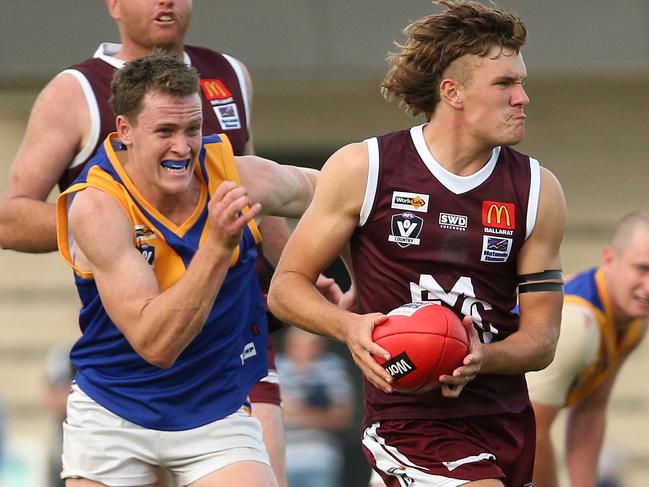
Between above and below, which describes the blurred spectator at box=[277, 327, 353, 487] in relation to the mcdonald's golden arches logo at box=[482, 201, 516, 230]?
below

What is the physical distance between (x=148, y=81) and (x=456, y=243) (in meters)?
1.26

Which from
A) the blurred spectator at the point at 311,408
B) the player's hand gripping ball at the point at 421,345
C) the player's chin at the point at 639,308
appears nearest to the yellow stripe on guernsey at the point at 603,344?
the player's chin at the point at 639,308

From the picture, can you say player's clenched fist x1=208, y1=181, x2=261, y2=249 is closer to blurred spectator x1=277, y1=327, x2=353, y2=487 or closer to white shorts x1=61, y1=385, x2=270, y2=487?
white shorts x1=61, y1=385, x2=270, y2=487

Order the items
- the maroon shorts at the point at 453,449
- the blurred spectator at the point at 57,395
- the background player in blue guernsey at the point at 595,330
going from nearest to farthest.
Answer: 1. the maroon shorts at the point at 453,449
2. the background player in blue guernsey at the point at 595,330
3. the blurred spectator at the point at 57,395

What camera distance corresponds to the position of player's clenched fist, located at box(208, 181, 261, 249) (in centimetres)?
520

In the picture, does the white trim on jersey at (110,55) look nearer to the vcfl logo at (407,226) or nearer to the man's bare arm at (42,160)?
the man's bare arm at (42,160)

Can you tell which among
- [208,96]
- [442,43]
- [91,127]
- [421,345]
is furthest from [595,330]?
[91,127]

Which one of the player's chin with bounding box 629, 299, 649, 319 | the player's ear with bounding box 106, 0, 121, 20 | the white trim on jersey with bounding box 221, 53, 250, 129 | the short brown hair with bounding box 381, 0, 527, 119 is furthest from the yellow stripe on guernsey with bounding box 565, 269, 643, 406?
the player's ear with bounding box 106, 0, 121, 20

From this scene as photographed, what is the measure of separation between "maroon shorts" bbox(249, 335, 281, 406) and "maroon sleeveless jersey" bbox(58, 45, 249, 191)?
0.94 metres

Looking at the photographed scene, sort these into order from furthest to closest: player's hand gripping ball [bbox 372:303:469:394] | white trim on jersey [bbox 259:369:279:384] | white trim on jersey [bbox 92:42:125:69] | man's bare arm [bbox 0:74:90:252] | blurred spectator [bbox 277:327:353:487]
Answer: blurred spectator [bbox 277:327:353:487] → white trim on jersey [bbox 259:369:279:384] → white trim on jersey [bbox 92:42:125:69] → man's bare arm [bbox 0:74:90:252] → player's hand gripping ball [bbox 372:303:469:394]

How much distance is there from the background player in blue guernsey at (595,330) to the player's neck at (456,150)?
2.10 metres

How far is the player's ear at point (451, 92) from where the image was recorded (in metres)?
5.57

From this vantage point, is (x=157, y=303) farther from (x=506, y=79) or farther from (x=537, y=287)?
(x=506, y=79)

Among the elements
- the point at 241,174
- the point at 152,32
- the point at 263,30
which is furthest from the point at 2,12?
the point at 241,174
